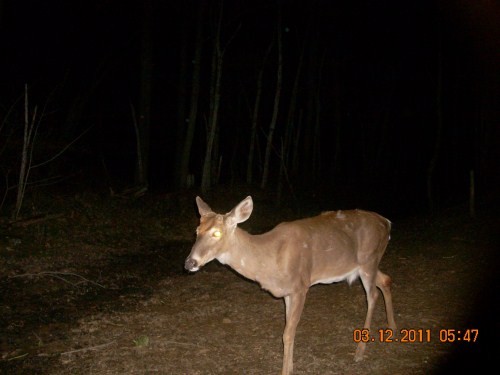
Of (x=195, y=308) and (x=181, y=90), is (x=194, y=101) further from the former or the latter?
(x=195, y=308)

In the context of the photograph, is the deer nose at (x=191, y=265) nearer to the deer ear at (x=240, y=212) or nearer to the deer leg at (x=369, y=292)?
the deer ear at (x=240, y=212)

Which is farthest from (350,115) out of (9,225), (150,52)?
(9,225)

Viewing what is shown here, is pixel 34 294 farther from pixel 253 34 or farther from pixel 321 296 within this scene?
pixel 253 34

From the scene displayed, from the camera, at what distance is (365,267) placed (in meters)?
6.54

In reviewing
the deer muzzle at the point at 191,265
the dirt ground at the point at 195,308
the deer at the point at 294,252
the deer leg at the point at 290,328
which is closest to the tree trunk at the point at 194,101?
the dirt ground at the point at 195,308

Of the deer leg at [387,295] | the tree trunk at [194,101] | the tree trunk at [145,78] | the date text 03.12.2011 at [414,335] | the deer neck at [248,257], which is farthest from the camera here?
the tree trunk at [194,101]

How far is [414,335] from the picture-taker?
6562mm

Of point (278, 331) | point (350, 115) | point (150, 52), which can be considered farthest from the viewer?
point (350, 115)

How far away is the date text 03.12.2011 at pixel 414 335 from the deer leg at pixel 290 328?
1071 mm

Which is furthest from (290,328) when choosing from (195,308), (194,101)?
(194,101)

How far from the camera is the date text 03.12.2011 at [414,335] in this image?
6309mm

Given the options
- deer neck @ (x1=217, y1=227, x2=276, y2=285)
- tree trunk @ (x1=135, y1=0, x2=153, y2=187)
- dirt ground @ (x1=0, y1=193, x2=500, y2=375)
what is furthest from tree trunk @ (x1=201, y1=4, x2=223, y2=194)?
deer neck @ (x1=217, y1=227, x2=276, y2=285)

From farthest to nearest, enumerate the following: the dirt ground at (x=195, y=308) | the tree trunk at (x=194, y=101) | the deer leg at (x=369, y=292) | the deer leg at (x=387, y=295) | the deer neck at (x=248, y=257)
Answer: the tree trunk at (x=194, y=101), the deer leg at (x=387, y=295), the deer leg at (x=369, y=292), the dirt ground at (x=195, y=308), the deer neck at (x=248, y=257)

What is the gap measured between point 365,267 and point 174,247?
681 centimetres
